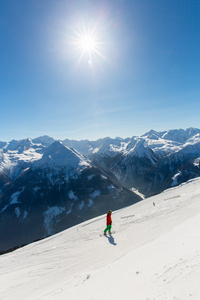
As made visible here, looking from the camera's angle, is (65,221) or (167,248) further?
(65,221)

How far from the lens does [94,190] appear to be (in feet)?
522

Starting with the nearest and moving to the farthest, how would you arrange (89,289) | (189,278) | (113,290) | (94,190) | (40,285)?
(189,278), (113,290), (89,289), (40,285), (94,190)

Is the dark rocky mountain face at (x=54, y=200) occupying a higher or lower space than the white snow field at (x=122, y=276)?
lower

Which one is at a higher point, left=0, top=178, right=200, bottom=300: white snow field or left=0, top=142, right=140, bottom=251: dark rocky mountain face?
left=0, top=178, right=200, bottom=300: white snow field

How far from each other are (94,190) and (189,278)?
157m

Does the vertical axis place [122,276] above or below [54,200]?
above

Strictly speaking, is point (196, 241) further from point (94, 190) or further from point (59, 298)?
point (94, 190)

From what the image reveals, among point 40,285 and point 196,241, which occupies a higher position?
point 196,241

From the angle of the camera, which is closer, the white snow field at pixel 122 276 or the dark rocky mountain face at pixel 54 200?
the white snow field at pixel 122 276

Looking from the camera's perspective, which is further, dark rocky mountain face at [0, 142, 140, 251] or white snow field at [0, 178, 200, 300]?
dark rocky mountain face at [0, 142, 140, 251]

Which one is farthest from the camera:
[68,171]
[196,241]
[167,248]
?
[68,171]

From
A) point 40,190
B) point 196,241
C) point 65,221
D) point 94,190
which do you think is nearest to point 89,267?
point 196,241

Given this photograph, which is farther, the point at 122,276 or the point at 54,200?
the point at 54,200

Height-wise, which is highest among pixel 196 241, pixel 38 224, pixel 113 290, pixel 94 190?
pixel 196 241
